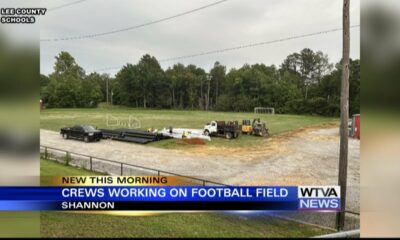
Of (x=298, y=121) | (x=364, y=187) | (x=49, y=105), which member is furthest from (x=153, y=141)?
(x=364, y=187)

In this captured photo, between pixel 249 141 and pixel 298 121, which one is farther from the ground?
pixel 298 121

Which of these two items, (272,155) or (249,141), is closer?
(272,155)

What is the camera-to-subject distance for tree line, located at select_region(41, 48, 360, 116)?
8.68 metres

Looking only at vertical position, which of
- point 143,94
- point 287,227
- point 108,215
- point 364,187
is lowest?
point 287,227

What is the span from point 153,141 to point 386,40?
8462mm

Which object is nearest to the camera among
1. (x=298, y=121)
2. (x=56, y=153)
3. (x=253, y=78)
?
(x=253, y=78)

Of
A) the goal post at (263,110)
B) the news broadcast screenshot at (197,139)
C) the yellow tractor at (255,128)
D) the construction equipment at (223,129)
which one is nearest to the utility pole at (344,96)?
the news broadcast screenshot at (197,139)

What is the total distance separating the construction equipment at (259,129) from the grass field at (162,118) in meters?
0.49

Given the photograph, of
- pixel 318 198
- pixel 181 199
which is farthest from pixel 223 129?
pixel 181 199

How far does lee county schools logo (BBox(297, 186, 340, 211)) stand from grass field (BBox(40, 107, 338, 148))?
5.12 meters

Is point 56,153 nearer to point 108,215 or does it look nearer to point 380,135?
point 108,215

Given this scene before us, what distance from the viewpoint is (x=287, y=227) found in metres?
6.09

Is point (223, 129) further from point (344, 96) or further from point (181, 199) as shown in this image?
point (181, 199)

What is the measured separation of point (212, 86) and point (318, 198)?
5259 mm
